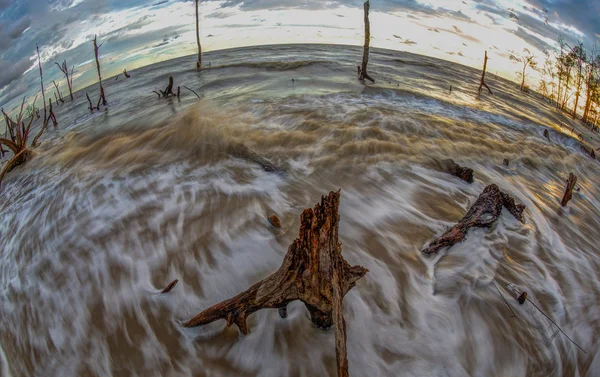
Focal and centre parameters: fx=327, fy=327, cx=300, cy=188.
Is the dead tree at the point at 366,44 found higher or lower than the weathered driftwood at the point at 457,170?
lower

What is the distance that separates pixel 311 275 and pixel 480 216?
334cm

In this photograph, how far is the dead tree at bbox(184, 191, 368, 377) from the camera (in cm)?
240

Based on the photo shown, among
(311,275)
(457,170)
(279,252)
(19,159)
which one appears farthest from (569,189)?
(19,159)

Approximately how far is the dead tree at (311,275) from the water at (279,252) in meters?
0.57

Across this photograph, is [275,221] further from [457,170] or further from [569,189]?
[569,189]

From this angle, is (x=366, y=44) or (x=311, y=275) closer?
(x=311, y=275)

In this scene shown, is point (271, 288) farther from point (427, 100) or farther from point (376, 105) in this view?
point (427, 100)

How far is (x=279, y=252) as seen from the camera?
13.9ft

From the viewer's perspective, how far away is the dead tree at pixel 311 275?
2404 millimetres

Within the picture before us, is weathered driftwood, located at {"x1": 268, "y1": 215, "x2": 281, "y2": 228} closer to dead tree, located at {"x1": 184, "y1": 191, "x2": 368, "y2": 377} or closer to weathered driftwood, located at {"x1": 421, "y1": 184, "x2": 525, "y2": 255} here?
weathered driftwood, located at {"x1": 421, "y1": 184, "x2": 525, "y2": 255}

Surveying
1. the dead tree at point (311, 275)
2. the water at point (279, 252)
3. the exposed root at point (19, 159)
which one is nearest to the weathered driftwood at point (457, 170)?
the water at point (279, 252)

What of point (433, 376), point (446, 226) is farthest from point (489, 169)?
point (433, 376)

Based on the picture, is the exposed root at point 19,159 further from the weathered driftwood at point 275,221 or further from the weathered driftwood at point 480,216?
the weathered driftwood at point 480,216

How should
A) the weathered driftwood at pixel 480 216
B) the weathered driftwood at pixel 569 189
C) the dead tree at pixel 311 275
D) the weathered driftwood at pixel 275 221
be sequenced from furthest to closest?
1. the weathered driftwood at pixel 569 189
2. the weathered driftwood at pixel 275 221
3. the weathered driftwood at pixel 480 216
4. the dead tree at pixel 311 275
